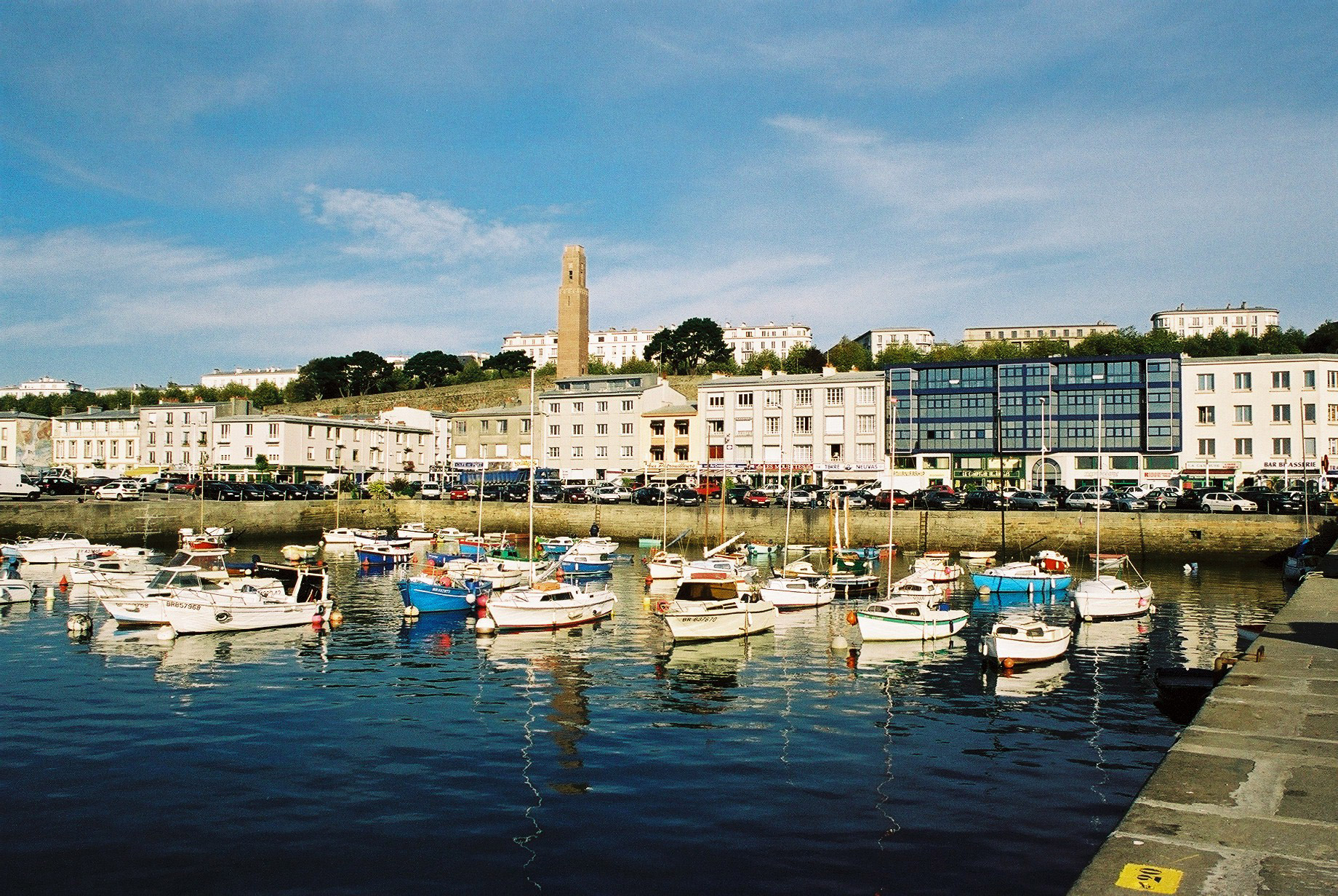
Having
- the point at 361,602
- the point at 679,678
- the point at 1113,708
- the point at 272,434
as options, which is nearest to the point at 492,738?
the point at 679,678

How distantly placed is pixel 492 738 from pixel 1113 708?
17976mm

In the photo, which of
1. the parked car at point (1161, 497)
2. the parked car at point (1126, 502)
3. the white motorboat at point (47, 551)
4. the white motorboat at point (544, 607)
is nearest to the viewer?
the white motorboat at point (544, 607)

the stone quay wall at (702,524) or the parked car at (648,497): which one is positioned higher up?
the parked car at (648,497)

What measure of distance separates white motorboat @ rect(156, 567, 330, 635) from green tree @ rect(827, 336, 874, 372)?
4169 inches

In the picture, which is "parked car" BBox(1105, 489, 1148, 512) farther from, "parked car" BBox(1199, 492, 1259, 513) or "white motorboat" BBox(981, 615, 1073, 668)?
"white motorboat" BBox(981, 615, 1073, 668)

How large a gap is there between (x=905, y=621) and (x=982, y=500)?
149ft

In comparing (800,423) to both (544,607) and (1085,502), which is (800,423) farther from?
(544,607)

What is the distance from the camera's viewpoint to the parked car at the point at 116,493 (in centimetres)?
8634

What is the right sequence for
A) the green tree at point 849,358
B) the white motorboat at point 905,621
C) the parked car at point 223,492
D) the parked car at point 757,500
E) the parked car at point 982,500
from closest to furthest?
the white motorboat at point 905,621, the parked car at point 982,500, the parked car at point 757,500, the parked car at point 223,492, the green tree at point 849,358

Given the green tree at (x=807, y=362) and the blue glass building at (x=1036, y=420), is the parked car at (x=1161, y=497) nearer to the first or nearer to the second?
the blue glass building at (x=1036, y=420)

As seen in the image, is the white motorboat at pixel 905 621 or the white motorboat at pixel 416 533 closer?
the white motorboat at pixel 905 621

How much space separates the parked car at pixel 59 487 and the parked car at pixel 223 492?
12452mm

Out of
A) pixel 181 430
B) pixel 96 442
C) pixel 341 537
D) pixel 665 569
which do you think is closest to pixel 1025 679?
pixel 665 569

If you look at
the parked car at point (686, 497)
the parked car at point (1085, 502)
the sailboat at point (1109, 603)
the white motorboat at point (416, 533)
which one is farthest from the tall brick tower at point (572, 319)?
the sailboat at point (1109, 603)
